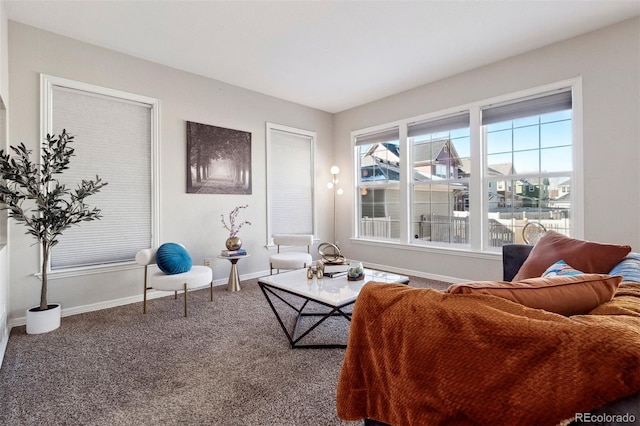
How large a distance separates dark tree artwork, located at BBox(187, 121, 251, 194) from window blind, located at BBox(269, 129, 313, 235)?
0.47 m

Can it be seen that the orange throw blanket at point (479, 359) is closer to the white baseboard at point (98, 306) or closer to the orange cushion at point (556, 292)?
the orange cushion at point (556, 292)

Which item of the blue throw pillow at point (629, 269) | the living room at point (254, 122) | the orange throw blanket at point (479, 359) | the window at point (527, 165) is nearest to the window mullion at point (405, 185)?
the living room at point (254, 122)

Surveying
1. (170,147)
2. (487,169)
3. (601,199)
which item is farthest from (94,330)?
(601,199)

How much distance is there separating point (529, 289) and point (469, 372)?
35cm

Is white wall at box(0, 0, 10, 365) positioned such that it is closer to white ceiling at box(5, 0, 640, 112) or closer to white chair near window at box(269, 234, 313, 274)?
white ceiling at box(5, 0, 640, 112)

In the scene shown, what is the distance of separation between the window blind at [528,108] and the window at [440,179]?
0.29 m

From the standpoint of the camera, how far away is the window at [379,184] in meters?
4.80

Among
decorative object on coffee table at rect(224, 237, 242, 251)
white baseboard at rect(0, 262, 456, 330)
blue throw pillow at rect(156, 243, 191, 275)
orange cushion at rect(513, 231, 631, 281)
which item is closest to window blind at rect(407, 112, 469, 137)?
white baseboard at rect(0, 262, 456, 330)

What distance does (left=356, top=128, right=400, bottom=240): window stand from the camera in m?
4.80

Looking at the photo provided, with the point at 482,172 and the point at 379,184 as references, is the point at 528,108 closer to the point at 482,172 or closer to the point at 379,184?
the point at 482,172

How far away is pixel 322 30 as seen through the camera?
2902 mm

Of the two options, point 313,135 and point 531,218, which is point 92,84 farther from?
point 531,218

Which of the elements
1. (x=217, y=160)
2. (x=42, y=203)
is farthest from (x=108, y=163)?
(x=217, y=160)

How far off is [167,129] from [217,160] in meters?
0.69
